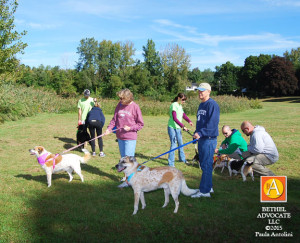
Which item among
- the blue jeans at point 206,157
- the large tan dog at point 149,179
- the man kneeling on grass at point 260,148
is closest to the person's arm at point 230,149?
the man kneeling on grass at point 260,148

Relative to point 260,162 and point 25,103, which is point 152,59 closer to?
point 25,103

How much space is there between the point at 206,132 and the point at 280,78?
209ft

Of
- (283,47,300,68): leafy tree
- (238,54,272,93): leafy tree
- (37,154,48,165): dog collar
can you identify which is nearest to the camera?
(37,154,48,165): dog collar

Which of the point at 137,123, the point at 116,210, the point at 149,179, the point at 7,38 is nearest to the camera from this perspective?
the point at 149,179

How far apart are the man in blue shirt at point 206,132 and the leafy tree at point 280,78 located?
205ft

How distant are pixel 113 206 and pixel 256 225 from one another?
2612mm

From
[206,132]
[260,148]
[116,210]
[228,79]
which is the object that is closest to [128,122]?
[206,132]

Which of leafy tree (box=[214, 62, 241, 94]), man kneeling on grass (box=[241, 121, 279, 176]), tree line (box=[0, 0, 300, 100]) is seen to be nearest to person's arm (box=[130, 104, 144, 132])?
man kneeling on grass (box=[241, 121, 279, 176])

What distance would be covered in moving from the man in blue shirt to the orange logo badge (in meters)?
1.13

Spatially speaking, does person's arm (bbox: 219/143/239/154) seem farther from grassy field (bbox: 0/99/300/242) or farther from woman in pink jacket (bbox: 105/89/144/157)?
woman in pink jacket (bbox: 105/89/144/157)

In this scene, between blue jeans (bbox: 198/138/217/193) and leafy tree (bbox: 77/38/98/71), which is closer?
blue jeans (bbox: 198/138/217/193)

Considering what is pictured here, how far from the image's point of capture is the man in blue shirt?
5.18 m

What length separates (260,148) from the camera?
6.50 m

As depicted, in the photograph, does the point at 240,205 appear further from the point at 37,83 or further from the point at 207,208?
the point at 37,83
